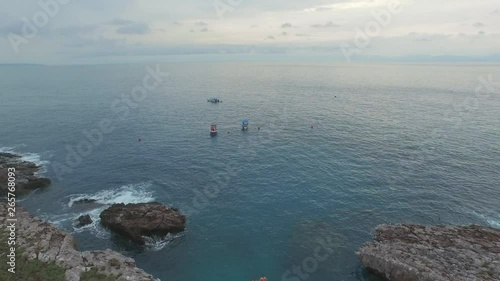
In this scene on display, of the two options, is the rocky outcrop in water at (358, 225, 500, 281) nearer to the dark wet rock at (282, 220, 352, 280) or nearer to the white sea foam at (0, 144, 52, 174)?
the dark wet rock at (282, 220, 352, 280)

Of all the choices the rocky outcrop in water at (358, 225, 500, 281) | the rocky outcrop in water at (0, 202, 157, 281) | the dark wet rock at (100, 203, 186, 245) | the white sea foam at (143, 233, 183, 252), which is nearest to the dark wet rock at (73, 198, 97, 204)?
the dark wet rock at (100, 203, 186, 245)

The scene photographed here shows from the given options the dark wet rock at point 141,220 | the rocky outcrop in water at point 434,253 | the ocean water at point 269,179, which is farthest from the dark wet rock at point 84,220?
the rocky outcrop in water at point 434,253

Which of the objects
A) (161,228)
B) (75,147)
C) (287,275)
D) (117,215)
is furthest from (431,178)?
(75,147)

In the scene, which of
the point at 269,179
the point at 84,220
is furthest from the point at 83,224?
the point at 269,179

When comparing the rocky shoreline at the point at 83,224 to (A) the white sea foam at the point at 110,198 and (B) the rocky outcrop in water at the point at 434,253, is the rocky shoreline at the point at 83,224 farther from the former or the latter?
(B) the rocky outcrop in water at the point at 434,253

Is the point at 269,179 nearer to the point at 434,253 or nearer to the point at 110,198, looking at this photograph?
the point at 110,198
